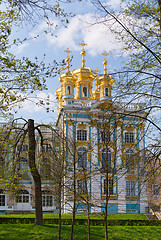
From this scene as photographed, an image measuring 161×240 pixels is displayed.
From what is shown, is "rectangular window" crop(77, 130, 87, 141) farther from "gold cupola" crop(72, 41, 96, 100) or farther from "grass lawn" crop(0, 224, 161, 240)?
"grass lawn" crop(0, 224, 161, 240)

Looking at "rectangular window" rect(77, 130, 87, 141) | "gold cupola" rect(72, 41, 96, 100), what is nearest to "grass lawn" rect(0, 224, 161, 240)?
"rectangular window" rect(77, 130, 87, 141)

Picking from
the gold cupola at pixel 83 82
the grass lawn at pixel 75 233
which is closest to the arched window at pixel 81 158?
the grass lawn at pixel 75 233

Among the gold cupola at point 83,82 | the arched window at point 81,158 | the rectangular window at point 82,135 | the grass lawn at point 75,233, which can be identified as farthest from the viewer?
the gold cupola at point 83,82

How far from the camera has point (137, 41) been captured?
8.91 metres

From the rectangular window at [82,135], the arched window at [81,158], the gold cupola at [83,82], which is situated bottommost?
the arched window at [81,158]

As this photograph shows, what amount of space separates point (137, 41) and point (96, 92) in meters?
30.4

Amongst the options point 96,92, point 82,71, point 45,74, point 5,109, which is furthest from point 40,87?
point 96,92

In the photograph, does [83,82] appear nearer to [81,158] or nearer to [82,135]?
[82,135]

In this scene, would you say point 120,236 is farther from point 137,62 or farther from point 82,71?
point 82,71

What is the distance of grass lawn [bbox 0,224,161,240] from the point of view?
1366 centimetres

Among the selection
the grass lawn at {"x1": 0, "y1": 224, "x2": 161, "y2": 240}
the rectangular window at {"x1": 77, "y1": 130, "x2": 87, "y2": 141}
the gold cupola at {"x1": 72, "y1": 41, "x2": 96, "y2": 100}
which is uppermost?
the gold cupola at {"x1": 72, "y1": 41, "x2": 96, "y2": 100}

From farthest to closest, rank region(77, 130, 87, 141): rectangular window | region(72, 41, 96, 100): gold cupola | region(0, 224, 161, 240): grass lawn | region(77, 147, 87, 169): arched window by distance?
1. region(72, 41, 96, 100): gold cupola
2. region(77, 130, 87, 141): rectangular window
3. region(77, 147, 87, 169): arched window
4. region(0, 224, 161, 240): grass lawn

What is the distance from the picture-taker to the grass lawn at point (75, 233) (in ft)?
44.8

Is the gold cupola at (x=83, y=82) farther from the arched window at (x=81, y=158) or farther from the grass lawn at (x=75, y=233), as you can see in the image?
the grass lawn at (x=75, y=233)
